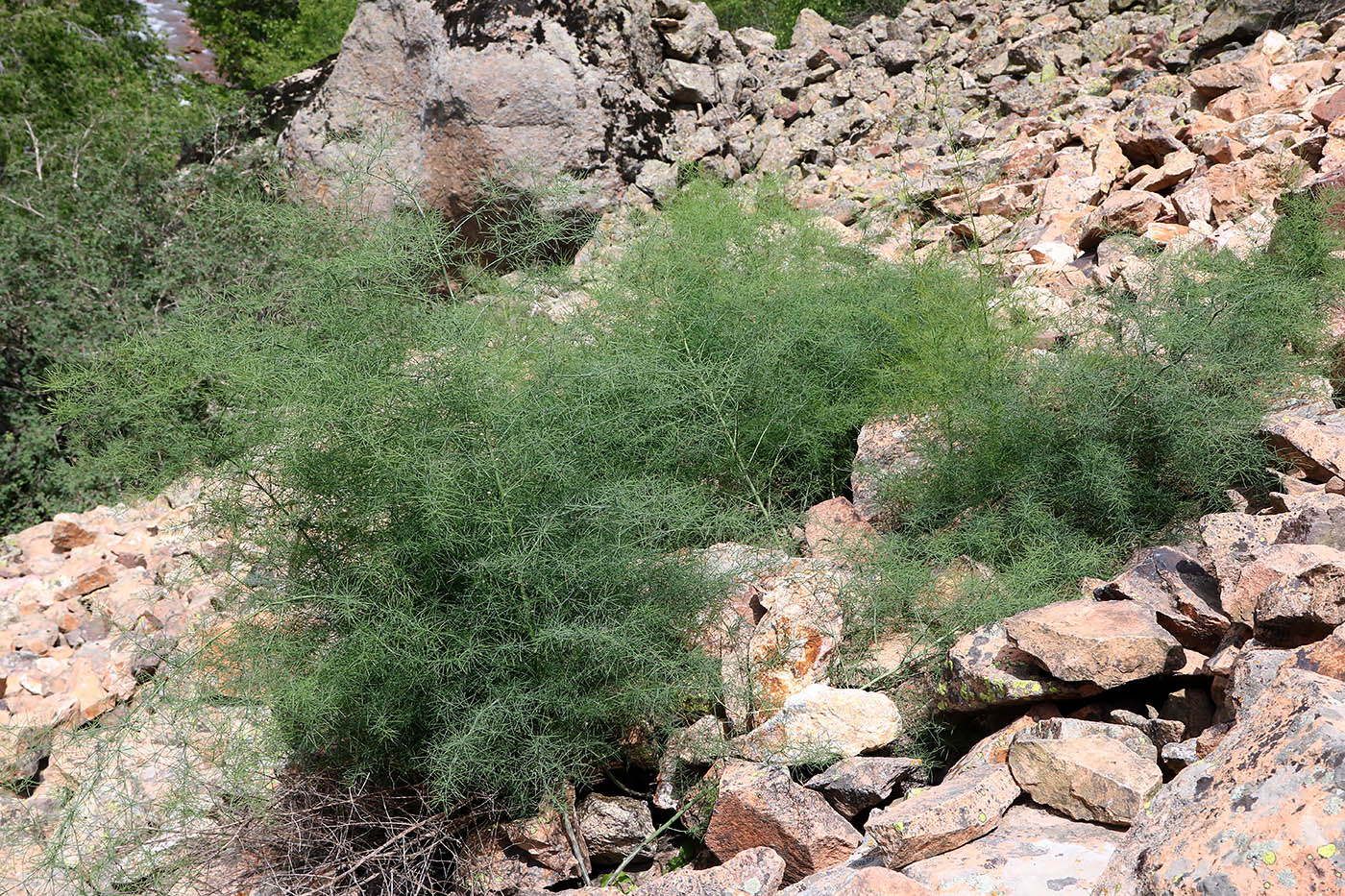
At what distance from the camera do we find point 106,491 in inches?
263

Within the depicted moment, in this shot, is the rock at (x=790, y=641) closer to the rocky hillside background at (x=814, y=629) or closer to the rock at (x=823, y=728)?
the rocky hillside background at (x=814, y=629)

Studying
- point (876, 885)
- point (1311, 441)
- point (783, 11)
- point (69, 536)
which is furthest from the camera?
point (783, 11)

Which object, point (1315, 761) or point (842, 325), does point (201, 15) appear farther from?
point (1315, 761)

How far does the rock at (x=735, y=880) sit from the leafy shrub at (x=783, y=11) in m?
11.3

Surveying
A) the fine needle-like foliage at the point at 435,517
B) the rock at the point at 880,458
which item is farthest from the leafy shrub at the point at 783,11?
the fine needle-like foliage at the point at 435,517

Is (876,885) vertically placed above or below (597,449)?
below

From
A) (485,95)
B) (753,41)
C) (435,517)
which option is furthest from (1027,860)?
(753,41)

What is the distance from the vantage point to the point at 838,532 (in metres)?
3.60

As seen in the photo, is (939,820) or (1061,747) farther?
(1061,747)

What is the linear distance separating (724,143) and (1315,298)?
4156 mm

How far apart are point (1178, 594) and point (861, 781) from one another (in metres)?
1.00

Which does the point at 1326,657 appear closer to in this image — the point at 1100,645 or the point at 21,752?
the point at 1100,645

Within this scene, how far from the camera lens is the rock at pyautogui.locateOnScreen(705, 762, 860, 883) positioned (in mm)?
2402

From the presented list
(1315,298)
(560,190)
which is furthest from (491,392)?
(1315,298)
